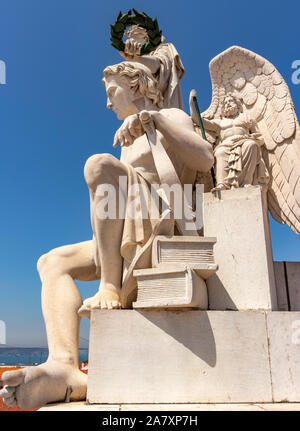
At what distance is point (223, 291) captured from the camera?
273 centimetres

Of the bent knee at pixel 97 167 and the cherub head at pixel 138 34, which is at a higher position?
the cherub head at pixel 138 34

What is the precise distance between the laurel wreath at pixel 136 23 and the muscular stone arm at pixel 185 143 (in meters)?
1.75

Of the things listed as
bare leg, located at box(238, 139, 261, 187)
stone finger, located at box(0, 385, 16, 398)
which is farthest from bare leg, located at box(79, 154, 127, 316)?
bare leg, located at box(238, 139, 261, 187)

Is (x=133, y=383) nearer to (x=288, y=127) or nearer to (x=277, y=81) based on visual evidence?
(x=288, y=127)

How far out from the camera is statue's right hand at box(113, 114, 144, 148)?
3.03m

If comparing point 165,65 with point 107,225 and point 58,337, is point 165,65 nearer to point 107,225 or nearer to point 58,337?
point 107,225

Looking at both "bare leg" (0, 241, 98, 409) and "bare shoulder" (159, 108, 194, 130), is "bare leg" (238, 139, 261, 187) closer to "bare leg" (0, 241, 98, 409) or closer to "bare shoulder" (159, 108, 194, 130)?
"bare shoulder" (159, 108, 194, 130)

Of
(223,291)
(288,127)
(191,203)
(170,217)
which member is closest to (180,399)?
(223,291)

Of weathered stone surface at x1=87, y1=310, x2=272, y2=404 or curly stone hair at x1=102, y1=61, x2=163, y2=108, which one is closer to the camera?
weathered stone surface at x1=87, y1=310, x2=272, y2=404

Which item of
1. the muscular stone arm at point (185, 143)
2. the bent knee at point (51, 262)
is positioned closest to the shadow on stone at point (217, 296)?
the muscular stone arm at point (185, 143)

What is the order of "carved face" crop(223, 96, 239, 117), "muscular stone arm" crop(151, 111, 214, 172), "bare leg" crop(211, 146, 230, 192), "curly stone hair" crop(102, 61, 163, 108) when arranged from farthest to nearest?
"carved face" crop(223, 96, 239, 117) → "curly stone hair" crop(102, 61, 163, 108) → "bare leg" crop(211, 146, 230, 192) → "muscular stone arm" crop(151, 111, 214, 172)

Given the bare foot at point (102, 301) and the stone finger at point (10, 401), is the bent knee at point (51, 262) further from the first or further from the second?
the stone finger at point (10, 401)

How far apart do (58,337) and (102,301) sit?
0.49 meters

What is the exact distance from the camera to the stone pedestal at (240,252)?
266cm
